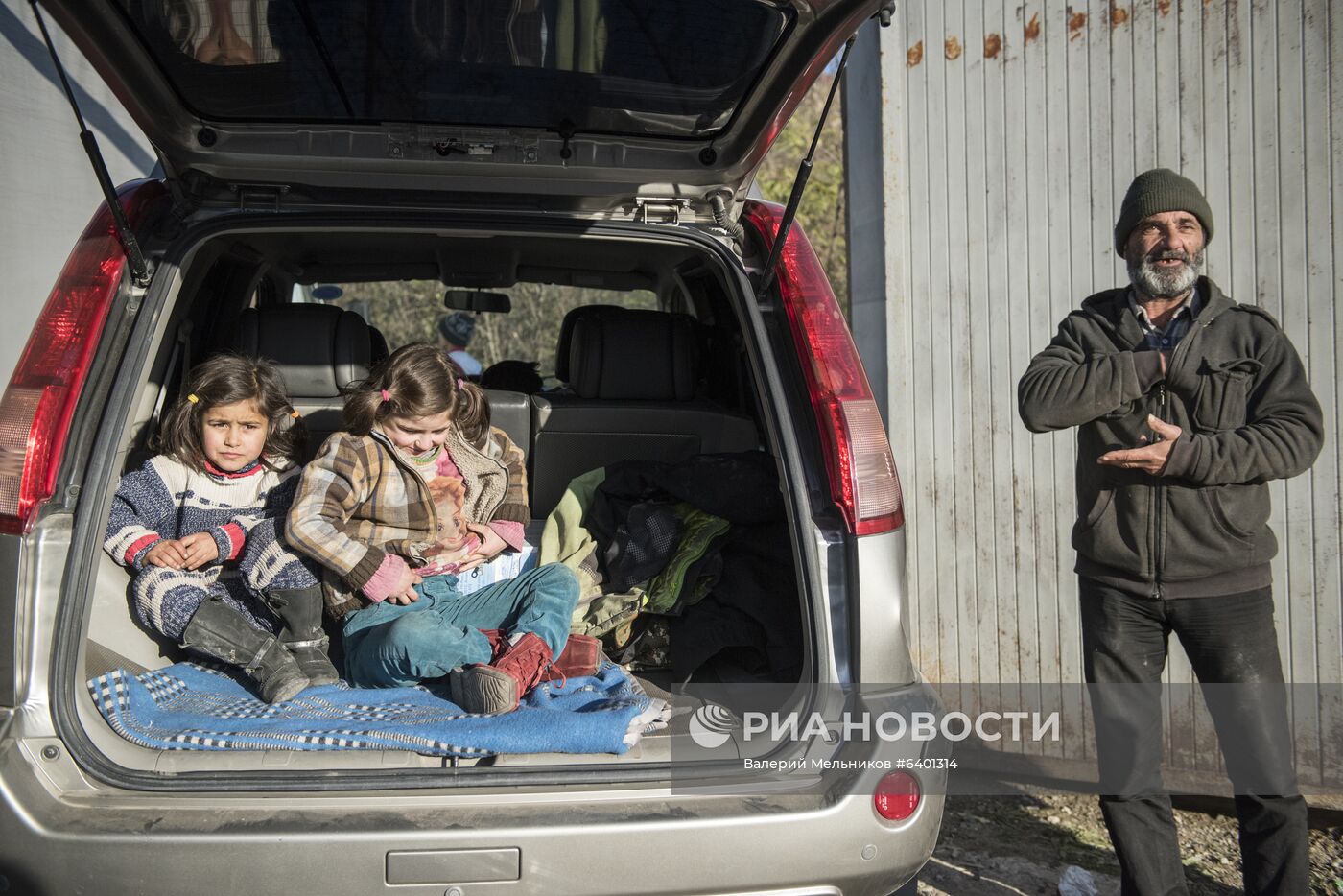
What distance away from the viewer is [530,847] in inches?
74.6

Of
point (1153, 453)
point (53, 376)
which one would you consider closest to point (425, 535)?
point (53, 376)

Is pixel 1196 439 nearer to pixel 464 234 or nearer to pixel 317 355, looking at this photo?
pixel 464 234

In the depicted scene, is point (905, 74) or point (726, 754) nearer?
point (726, 754)

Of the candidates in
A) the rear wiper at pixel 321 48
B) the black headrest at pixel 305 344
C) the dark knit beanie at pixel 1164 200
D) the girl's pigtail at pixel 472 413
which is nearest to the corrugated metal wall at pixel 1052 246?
the dark knit beanie at pixel 1164 200

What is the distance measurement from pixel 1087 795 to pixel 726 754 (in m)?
2.45

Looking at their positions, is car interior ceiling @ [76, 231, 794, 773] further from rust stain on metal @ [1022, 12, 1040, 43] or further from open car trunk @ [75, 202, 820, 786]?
rust stain on metal @ [1022, 12, 1040, 43]

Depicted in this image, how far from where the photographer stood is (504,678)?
93.8 inches

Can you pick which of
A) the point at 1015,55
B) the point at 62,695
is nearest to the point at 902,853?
the point at 62,695

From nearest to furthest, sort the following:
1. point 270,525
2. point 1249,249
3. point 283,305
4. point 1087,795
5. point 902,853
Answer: point 902,853 → point 270,525 → point 283,305 → point 1249,249 → point 1087,795

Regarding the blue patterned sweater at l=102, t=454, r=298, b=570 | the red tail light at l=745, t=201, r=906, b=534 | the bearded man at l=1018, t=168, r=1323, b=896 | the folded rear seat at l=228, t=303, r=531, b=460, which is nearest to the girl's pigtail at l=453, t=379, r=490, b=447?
the folded rear seat at l=228, t=303, r=531, b=460

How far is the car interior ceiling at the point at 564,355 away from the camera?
3.32 metres

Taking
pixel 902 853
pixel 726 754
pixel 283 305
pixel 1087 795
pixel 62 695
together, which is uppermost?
pixel 283 305

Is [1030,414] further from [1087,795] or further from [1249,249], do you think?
[1087,795]

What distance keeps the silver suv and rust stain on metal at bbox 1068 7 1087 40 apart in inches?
79.1
